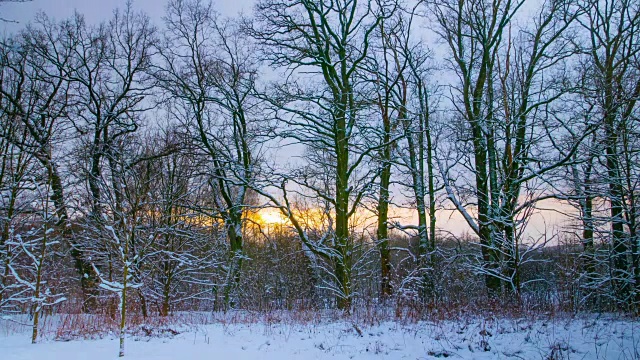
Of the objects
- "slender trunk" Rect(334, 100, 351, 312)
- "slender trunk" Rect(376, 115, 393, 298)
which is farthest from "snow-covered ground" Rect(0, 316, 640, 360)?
"slender trunk" Rect(376, 115, 393, 298)

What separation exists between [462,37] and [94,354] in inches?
675

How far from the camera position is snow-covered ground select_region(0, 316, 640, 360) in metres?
7.01

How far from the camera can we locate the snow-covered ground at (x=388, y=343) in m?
7.01

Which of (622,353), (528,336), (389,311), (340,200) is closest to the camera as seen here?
(622,353)

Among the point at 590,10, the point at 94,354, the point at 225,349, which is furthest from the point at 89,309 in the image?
the point at 590,10

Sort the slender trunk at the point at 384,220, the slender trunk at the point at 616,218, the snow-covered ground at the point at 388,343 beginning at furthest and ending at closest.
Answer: the slender trunk at the point at 384,220 < the slender trunk at the point at 616,218 < the snow-covered ground at the point at 388,343

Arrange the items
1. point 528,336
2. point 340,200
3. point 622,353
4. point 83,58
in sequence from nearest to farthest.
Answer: point 622,353 → point 528,336 → point 340,200 → point 83,58

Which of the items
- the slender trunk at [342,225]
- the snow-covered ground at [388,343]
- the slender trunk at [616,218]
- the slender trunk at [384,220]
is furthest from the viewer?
the slender trunk at [384,220]

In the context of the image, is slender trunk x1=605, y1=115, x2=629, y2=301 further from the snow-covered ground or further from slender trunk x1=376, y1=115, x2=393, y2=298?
slender trunk x1=376, y1=115, x2=393, y2=298

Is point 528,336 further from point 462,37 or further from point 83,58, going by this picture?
point 83,58

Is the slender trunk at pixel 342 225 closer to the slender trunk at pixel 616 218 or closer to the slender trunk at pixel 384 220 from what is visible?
the slender trunk at pixel 384 220

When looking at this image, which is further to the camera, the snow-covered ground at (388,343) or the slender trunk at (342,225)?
the slender trunk at (342,225)

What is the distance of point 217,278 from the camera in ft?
64.5

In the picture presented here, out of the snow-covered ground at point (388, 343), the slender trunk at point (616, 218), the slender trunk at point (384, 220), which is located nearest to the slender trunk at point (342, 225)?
the slender trunk at point (384, 220)
